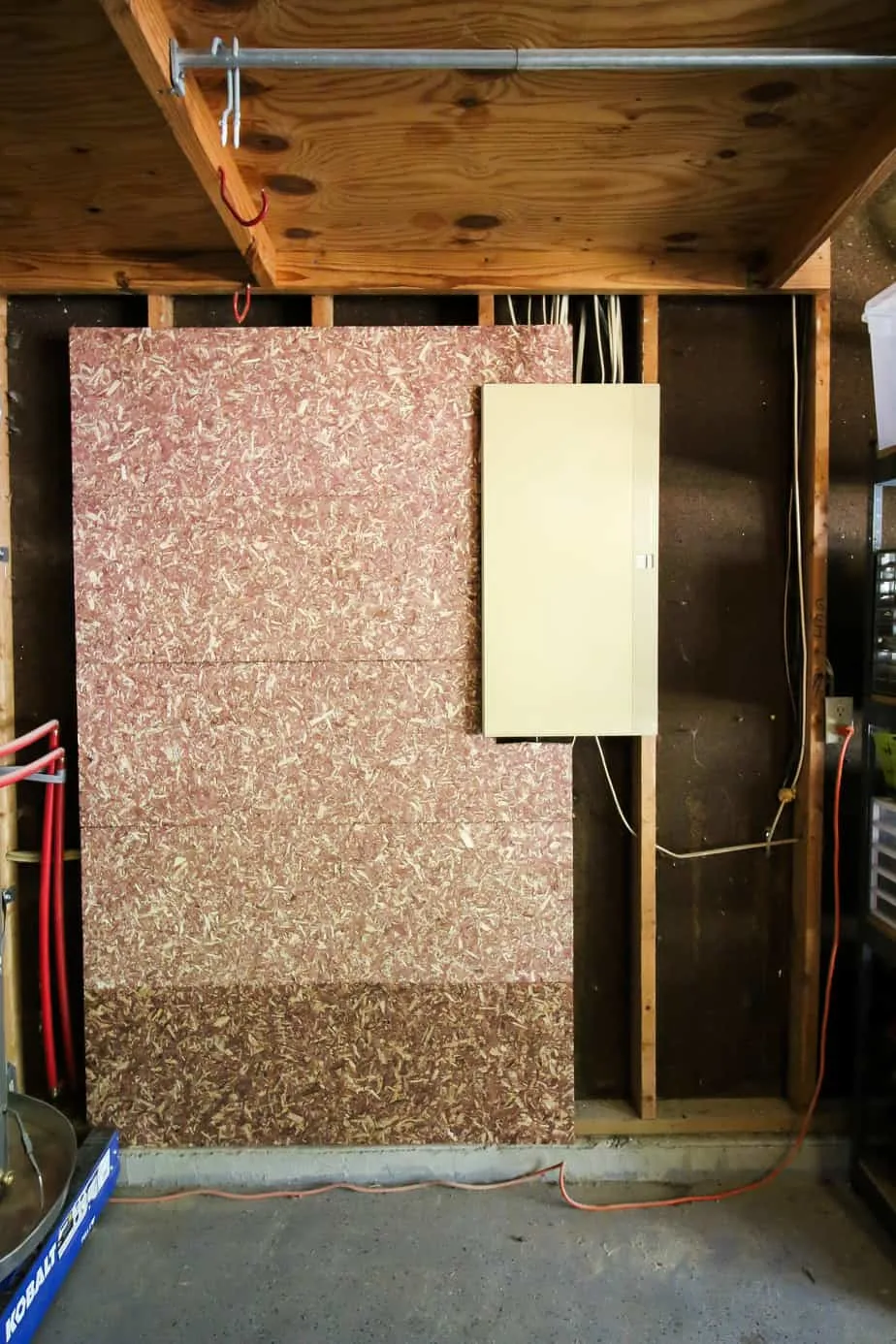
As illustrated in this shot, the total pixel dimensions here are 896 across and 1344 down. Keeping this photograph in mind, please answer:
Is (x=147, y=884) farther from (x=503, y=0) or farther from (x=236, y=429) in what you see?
(x=503, y=0)

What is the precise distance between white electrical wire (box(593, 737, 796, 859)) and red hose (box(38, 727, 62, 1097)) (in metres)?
A: 1.40

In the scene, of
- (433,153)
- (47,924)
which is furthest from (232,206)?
(47,924)

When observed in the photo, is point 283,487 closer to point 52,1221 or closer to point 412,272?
point 412,272

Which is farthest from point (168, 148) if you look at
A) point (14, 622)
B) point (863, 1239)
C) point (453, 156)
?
point (863, 1239)

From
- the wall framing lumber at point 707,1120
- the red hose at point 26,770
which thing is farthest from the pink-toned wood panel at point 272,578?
the wall framing lumber at point 707,1120

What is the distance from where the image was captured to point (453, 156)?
4.67 feet

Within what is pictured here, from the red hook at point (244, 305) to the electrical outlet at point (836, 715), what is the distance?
1.77 metres

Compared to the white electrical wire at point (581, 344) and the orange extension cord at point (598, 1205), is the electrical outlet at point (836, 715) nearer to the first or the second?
the orange extension cord at point (598, 1205)

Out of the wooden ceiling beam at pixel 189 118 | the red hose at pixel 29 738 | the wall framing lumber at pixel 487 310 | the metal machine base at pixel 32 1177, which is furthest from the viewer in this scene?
the wall framing lumber at pixel 487 310

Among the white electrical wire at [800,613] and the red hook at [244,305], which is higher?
the red hook at [244,305]

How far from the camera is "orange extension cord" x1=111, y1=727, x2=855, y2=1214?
1863 mm

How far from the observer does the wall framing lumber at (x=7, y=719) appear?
6.29ft

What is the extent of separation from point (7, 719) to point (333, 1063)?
1207mm

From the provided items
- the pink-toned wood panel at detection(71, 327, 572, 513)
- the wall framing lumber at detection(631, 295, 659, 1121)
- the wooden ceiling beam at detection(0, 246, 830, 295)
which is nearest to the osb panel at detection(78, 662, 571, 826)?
the wall framing lumber at detection(631, 295, 659, 1121)
